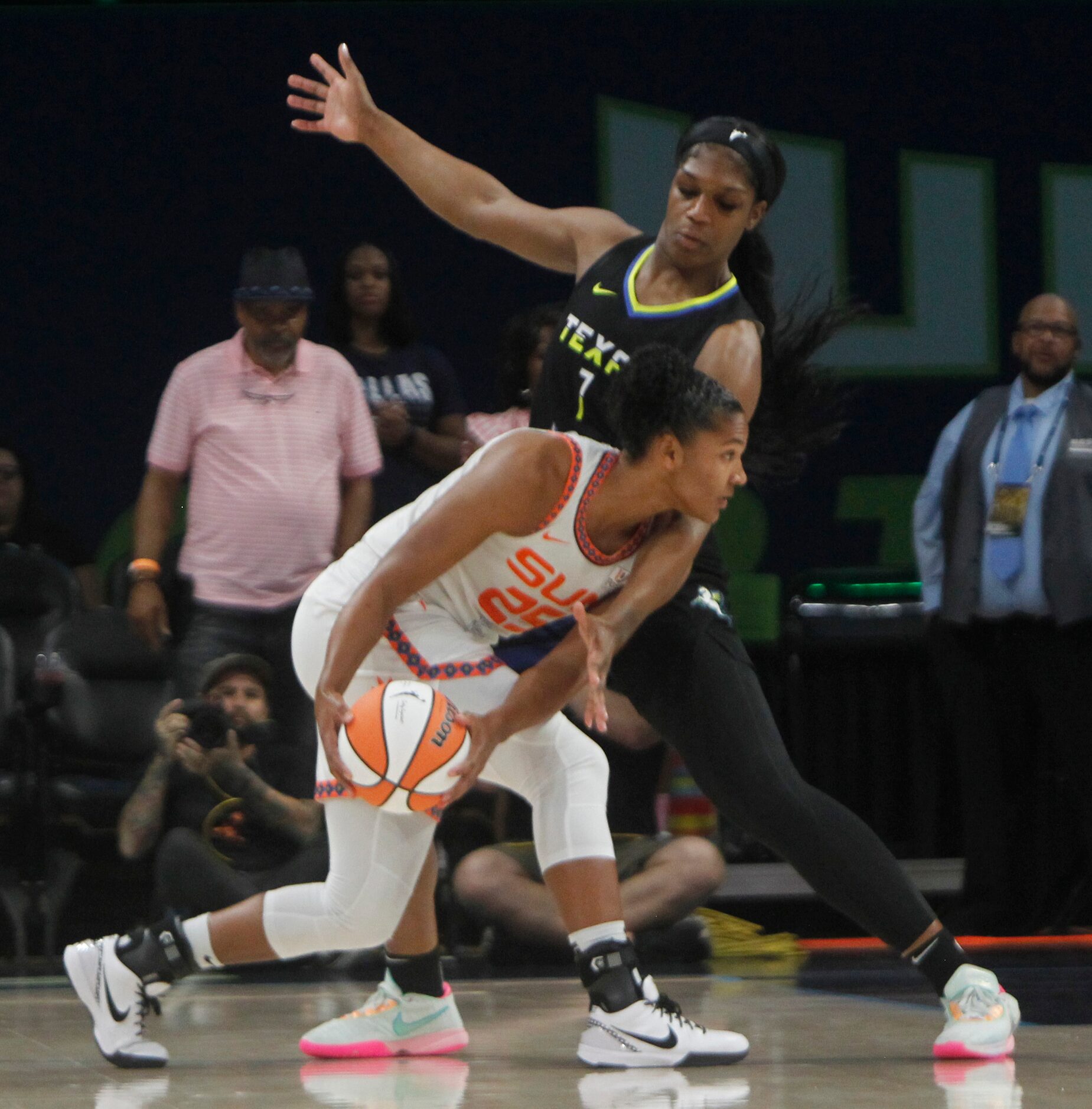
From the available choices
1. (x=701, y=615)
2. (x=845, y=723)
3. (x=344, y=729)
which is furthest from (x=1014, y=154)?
(x=344, y=729)

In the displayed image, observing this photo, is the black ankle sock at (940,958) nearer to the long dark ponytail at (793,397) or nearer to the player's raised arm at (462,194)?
the long dark ponytail at (793,397)

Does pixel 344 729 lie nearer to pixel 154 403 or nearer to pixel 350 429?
pixel 350 429

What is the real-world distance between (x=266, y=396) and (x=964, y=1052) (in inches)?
120

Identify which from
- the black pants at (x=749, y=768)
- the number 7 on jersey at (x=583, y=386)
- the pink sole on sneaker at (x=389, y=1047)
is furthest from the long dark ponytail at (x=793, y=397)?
the pink sole on sneaker at (x=389, y=1047)

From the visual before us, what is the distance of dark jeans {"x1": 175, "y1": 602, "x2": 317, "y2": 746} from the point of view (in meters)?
5.90

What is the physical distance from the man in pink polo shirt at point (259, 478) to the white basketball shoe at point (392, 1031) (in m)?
1.85

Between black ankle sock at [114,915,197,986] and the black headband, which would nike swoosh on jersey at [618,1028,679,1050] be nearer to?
black ankle sock at [114,915,197,986]

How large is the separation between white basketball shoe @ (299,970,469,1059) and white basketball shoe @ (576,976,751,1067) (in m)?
0.34

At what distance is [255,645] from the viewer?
5941mm

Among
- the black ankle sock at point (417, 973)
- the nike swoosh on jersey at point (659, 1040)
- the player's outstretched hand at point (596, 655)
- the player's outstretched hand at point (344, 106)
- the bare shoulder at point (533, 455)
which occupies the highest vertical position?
the player's outstretched hand at point (344, 106)

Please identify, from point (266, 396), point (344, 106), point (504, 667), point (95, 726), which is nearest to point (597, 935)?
point (504, 667)

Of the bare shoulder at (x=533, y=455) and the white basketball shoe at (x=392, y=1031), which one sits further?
the white basketball shoe at (x=392, y=1031)

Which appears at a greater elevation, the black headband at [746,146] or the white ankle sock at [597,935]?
the black headband at [746,146]

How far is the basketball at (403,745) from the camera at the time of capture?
3600 mm
